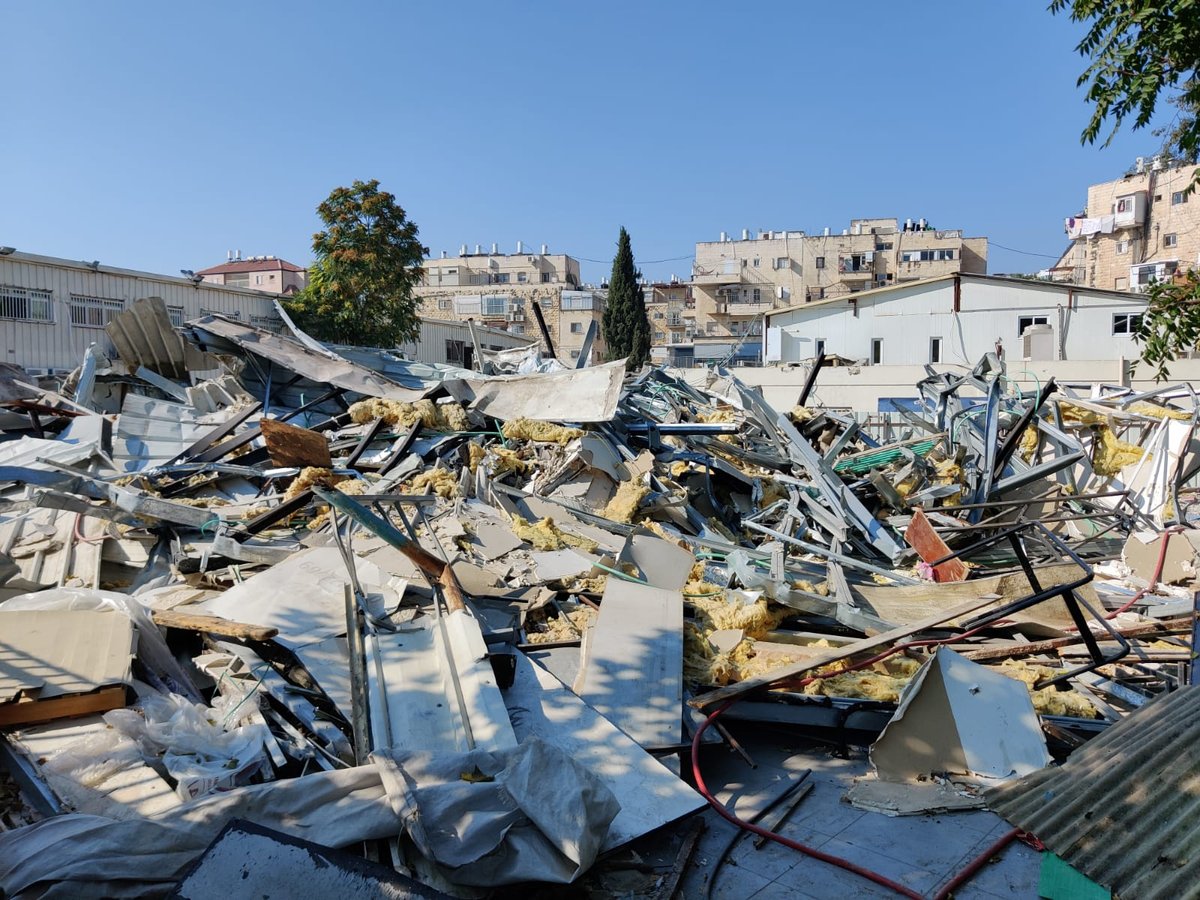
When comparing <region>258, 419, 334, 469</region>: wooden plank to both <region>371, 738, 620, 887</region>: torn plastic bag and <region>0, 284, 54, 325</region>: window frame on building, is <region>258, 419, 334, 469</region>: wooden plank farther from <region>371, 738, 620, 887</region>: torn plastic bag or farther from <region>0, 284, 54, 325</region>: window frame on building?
<region>0, 284, 54, 325</region>: window frame on building

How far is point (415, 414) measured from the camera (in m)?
9.30

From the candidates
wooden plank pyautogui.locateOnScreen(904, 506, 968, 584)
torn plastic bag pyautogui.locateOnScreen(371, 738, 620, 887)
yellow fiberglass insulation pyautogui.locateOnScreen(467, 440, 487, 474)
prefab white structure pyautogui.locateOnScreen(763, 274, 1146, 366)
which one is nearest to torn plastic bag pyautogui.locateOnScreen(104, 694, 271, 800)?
torn plastic bag pyautogui.locateOnScreen(371, 738, 620, 887)

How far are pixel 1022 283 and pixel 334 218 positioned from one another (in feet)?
67.1

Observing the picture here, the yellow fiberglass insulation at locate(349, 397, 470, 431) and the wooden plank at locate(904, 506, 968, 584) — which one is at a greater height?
the yellow fiberglass insulation at locate(349, 397, 470, 431)

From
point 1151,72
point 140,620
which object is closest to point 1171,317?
point 1151,72

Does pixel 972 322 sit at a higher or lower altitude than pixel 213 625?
higher

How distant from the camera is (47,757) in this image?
3.36 m

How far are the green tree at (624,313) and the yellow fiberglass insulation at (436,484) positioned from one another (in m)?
31.5

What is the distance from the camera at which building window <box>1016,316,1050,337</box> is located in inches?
997

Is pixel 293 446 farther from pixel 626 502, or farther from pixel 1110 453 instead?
pixel 1110 453

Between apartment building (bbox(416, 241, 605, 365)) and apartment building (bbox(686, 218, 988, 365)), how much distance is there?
8.09 metres

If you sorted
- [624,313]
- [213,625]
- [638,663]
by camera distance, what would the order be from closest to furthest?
[213,625]
[638,663]
[624,313]

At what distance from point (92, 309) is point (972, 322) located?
23959 millimetres

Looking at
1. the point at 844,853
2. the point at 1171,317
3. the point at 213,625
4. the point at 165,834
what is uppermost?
the point at 1171,317
